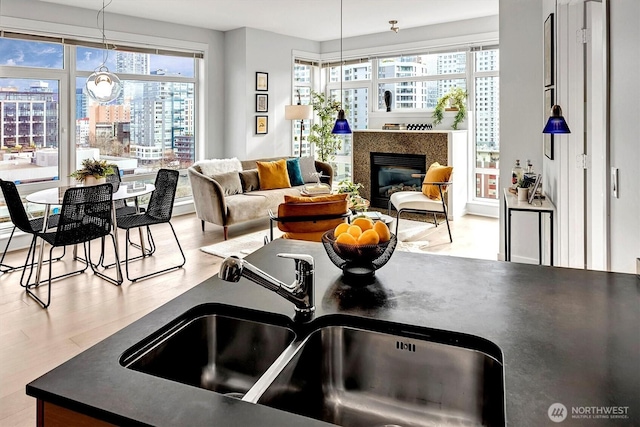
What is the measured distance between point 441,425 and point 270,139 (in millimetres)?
6959

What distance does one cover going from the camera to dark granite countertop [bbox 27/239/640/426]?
818mm

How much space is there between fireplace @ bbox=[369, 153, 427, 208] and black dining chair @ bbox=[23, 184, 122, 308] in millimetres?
4677

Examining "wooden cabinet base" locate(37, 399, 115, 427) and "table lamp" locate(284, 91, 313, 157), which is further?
"table lamp" locate(284, 91, 313, 157)

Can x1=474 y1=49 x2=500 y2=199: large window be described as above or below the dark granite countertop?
above

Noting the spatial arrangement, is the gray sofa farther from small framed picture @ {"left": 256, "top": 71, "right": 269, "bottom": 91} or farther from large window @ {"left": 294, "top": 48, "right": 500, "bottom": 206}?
large window @ {"left": 294, "top": 48, "right": 500, "bottom": 206}

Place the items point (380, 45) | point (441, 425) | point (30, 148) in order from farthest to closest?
point (380, 45) < point (30, 148) < point (441, 425)

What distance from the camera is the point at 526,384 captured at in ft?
2.89

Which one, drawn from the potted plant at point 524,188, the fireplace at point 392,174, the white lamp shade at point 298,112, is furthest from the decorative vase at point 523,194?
the white lamp shade at point 298,112

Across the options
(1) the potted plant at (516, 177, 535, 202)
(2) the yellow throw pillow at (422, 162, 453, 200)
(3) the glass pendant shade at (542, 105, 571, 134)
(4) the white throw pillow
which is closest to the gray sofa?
(4) the white throw pillow

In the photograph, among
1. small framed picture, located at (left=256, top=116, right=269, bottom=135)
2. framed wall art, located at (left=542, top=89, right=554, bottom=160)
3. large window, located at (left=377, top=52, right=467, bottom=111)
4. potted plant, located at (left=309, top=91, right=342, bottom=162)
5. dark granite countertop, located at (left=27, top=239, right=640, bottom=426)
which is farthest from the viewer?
potted plant, located at (left=309, top=91, right=342, bottom=162)

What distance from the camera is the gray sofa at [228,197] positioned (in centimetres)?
562

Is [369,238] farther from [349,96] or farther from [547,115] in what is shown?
[349,96]

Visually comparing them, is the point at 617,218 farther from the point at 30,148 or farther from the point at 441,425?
the point at 30,148

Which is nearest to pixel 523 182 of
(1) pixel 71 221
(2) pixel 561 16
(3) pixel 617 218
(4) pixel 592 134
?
(4) pixel 592 134
